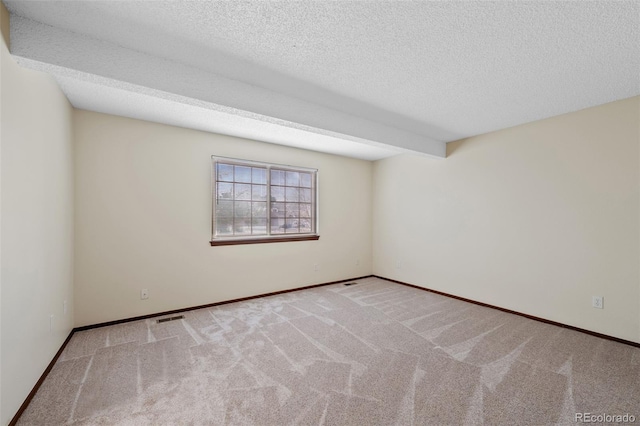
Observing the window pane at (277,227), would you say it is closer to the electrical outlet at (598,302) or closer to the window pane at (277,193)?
the window pane at (277,193)

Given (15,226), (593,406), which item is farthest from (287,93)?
(593,406)

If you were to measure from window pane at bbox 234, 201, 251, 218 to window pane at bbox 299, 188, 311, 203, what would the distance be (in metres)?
1.00

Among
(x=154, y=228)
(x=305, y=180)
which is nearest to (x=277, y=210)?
(x=305, y=180)

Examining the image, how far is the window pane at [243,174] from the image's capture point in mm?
4012

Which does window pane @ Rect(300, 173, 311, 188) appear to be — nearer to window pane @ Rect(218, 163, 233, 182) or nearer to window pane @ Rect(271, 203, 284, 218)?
window pane @ Rect(271, 203, 284, 218)

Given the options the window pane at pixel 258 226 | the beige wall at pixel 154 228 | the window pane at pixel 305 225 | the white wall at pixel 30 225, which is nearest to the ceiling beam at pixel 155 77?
the white wall at pixel 30 225

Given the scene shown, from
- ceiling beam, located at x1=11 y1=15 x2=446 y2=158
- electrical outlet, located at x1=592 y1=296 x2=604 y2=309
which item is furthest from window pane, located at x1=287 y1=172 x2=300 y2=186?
electrical outlet, located at x1=592 y1=296 x2=604 y2=309

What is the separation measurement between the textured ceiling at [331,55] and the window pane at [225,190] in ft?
3.94

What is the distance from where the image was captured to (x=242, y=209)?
4.06m

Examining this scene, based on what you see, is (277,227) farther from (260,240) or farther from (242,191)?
(242,191)

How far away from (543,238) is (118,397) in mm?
4414

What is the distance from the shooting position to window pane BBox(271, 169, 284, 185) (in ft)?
14.4

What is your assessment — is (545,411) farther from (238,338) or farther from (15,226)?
(15,226)

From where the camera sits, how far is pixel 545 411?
170 centimetres
